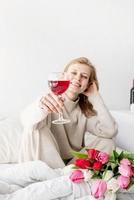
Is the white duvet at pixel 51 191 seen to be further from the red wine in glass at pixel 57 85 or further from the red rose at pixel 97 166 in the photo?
the red wine in glass at pixel 57 85

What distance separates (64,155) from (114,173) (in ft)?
2.33

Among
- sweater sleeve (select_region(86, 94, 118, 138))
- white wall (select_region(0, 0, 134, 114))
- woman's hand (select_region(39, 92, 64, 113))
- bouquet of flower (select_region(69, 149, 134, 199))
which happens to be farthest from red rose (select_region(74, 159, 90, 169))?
white wall (select_region(0, 0, 134, 114))

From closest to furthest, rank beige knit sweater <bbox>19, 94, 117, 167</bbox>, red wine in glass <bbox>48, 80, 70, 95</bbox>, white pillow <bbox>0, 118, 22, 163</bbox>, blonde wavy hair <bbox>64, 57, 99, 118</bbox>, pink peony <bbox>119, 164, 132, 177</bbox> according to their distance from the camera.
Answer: pink peony <bbox>119, 164, 132, 177</bbox> → red wine in glass <bbox>48, 80, 70, 95</bbox> → beige knit sweater <bbox>19, 94, 117, 167</bbox> → white pillow <bbox>0, 118, 22, 163</bbox> → blonde wavy hair <bbox>64, 57, 99, 118</bbox>

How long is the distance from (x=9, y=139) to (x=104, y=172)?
2.85ft

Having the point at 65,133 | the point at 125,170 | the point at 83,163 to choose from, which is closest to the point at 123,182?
the point at 125,170

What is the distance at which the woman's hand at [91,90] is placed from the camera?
1.93 m

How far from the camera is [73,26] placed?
7.93 feet

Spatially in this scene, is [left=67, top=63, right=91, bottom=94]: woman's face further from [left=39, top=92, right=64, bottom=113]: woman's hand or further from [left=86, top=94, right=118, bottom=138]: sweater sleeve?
[left=39, top=92, right=64, bottom=113]: woman's hand

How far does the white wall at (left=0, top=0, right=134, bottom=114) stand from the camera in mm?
2273

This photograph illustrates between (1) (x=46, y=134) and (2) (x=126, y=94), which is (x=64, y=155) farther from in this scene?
(2) (x=126, y=94)

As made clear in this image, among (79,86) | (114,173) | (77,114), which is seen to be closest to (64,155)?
(77,114)

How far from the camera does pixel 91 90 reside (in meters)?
1.95

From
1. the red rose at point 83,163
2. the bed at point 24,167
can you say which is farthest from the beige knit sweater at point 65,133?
the red rose at point 83,163

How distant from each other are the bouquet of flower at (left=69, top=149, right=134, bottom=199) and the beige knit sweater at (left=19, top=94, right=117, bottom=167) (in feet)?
1.41
